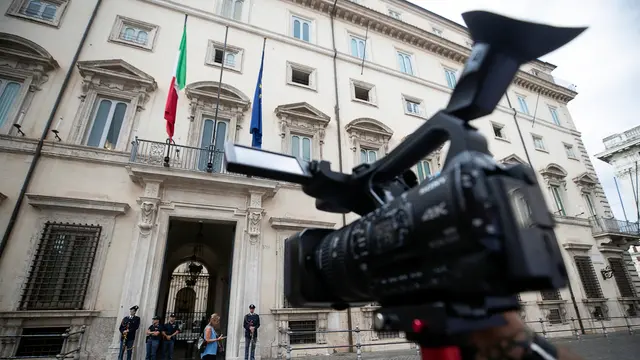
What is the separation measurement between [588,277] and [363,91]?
14506 millimetres

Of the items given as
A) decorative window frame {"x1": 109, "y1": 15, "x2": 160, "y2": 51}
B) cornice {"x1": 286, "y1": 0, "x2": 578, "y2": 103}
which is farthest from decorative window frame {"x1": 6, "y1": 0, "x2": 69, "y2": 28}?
cornice {"x1": 286, "y1": 0, "x2": 578, "y2": 103}

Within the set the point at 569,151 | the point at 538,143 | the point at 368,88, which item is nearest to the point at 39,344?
the point at 368,88

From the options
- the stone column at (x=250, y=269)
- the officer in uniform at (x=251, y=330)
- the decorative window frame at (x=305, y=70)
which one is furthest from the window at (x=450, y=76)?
the officer in uniform at (x=251, y=330)

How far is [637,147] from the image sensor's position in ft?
70.2

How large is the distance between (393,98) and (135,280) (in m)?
12.6

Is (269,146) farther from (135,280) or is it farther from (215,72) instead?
(135,280)

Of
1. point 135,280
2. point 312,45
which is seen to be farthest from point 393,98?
point 135,280

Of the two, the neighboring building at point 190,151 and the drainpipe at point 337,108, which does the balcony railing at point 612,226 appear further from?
the drainpipe at point 337,108

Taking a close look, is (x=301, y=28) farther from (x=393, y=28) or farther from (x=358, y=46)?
(x=393, y=28)

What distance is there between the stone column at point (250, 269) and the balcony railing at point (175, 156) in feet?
5.46

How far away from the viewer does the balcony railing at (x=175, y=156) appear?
8820 mm

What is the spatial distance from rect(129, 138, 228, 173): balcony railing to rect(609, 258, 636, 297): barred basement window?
66.7ft

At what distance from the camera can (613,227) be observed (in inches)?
664

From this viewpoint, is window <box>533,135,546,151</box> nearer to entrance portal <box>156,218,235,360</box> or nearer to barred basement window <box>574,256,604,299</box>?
barred basement window <box>574,256,604,299</box>
